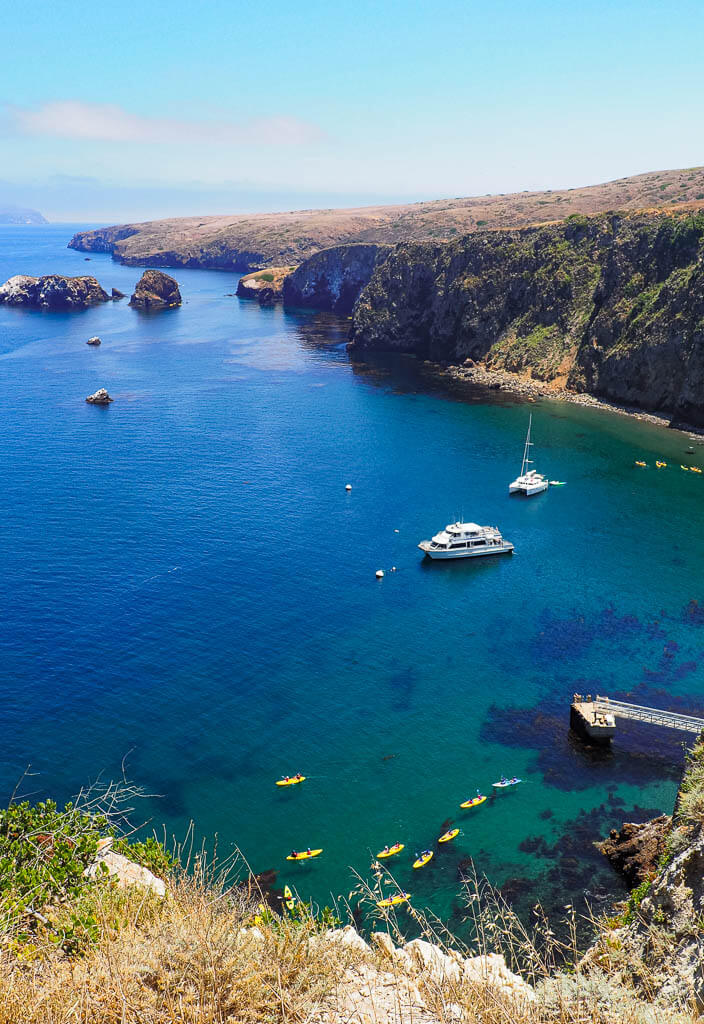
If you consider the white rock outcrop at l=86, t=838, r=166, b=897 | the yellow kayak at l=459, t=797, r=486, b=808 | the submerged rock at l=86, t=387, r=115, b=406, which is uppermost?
the white rock outcrop at l=86, t=838, r=166, b=897

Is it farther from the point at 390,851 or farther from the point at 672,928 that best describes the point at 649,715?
the point at 672,928

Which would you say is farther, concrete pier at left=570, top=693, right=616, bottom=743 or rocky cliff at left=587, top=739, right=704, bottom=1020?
concrete pier at left=570, top=693, right=616, bottom=743

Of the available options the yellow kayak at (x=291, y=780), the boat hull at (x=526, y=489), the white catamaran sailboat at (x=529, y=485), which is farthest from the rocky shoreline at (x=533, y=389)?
the yellow kayak at (x=291, y=780)

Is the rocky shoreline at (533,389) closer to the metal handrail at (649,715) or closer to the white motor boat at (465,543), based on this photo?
the white motor boat at (465,543)

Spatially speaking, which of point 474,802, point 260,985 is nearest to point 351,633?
point 474,802

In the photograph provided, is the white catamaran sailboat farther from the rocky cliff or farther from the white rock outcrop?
the white rock outcrop

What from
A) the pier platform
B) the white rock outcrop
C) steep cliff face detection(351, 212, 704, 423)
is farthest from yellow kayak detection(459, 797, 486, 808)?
steep cliff face detection(351, 212, 704, 423)
